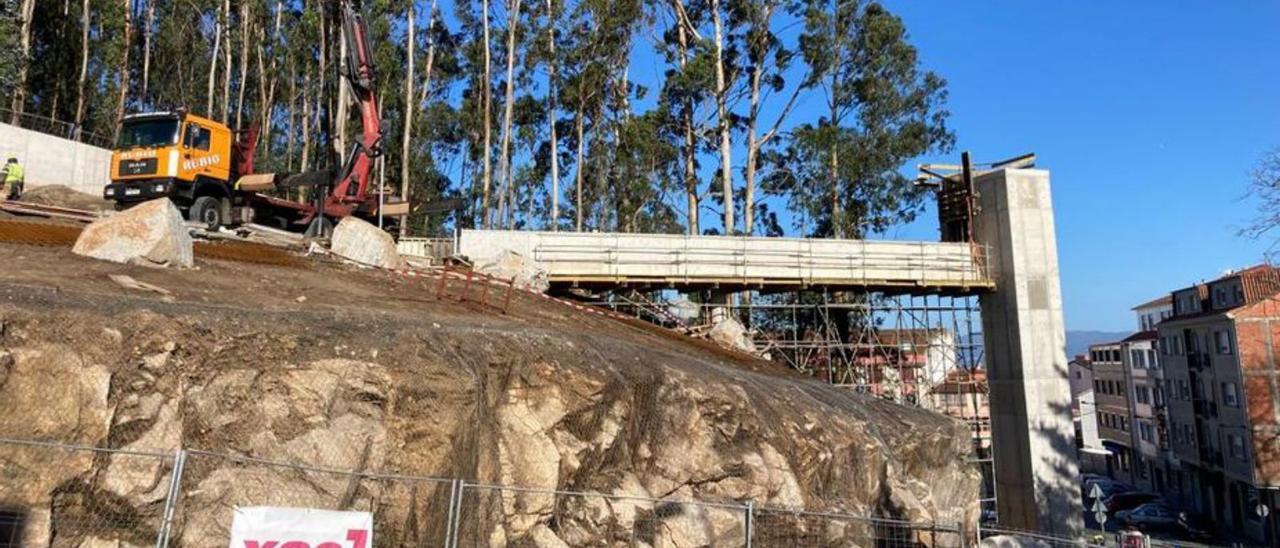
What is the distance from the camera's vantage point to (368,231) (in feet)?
58.8

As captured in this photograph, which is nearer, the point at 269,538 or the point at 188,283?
the point at 269,538

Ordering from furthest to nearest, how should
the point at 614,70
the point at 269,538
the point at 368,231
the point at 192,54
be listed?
the point at 192,54 < the point at 614,70 < the point at 368,231 < the point at 269,538

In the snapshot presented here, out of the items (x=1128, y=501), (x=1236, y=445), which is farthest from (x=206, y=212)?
(x=1236, y=445)

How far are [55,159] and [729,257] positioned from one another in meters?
22.5

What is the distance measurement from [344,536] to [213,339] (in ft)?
11.8

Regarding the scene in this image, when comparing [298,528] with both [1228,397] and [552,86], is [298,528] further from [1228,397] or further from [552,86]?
[1228,397]

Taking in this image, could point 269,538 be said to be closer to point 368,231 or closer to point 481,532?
point 481,532

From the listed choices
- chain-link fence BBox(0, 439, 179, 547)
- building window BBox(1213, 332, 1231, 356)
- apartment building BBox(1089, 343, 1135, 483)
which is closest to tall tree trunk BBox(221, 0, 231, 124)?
chain-link fence BBox(0, 439, 179, 547)

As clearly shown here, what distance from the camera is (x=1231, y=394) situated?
4053cm

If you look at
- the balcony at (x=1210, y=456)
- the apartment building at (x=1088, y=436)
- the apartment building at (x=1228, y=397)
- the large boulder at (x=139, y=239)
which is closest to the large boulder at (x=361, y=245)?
the large boulder at (x=139, y=239)

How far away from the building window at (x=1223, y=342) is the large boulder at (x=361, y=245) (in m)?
42.3

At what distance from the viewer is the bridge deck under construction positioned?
925 inches

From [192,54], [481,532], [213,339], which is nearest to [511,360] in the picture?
[481,532]

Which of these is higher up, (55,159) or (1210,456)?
(55,159)
